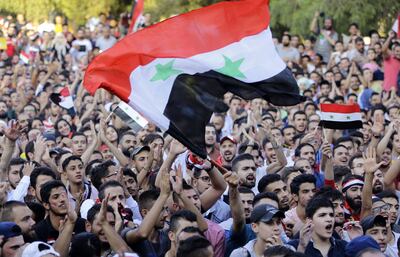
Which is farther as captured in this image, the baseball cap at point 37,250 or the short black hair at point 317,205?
the short black hair at point 317,205

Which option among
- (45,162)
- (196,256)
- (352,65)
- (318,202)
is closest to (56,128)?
(45,162)

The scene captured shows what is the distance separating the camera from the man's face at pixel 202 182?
35.8 feet

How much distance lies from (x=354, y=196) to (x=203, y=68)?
2.04 meters

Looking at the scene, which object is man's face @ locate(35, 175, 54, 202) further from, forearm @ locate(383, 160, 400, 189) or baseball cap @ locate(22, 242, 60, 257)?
forearm @ locate(383, 160, 400, 189)

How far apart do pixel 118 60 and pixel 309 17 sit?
1594 cm

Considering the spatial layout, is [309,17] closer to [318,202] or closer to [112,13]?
[112,13]

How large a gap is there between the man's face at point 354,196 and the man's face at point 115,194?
216 centimetres

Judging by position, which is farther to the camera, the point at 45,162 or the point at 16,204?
the point at 45,162

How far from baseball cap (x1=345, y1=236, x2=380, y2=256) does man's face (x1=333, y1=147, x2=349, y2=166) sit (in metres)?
4.40

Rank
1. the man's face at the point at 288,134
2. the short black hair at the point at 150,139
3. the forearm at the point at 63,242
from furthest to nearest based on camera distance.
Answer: the man's face at the point at 288,134, the short black hair at the point at 150,139, the forearm at the point at 63,242

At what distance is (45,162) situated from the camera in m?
11.7

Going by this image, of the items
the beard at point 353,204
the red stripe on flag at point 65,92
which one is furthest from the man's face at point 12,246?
the red stripe on flag at point 65,92

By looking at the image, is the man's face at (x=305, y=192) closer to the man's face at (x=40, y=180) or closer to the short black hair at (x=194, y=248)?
the man's face at (x=40, y=180)

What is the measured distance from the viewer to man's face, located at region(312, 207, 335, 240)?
8.76 m
